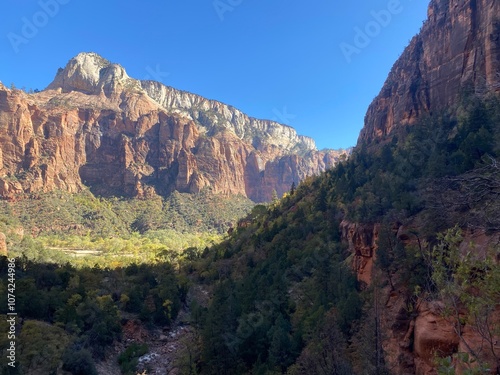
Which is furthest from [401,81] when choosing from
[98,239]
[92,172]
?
[92,172]

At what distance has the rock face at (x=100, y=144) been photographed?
127312mm

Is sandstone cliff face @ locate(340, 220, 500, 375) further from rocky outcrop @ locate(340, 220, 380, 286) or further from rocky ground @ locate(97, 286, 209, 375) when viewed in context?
rocky ground @ locate(97, 286, 209, 375)

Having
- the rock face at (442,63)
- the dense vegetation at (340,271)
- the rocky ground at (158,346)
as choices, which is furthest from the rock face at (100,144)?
the rocky ground at (158,346)

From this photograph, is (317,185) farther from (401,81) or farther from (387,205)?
(387,205)

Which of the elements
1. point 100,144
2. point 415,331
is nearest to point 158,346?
point 415,331

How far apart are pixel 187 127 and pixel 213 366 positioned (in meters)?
162

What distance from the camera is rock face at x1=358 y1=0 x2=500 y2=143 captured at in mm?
40375

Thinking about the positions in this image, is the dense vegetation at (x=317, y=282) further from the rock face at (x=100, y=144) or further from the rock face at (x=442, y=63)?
the rock face at (x=100, y=144)

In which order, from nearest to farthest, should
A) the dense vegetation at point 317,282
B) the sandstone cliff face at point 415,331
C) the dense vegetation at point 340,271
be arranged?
the dense vegetation at point 317,282
the sandstone cliff face at point 415,331
the dense vegetation at point 340,271

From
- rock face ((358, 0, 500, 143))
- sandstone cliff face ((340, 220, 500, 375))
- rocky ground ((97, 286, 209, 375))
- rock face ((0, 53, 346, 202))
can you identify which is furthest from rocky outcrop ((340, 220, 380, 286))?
rock face ((0, 53, 346, 202))

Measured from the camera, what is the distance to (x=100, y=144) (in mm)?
156750

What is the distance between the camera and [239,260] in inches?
1791

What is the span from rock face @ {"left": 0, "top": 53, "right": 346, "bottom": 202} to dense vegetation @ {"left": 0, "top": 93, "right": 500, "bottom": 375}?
9876cm

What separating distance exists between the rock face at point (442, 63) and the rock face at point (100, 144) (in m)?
70.0
